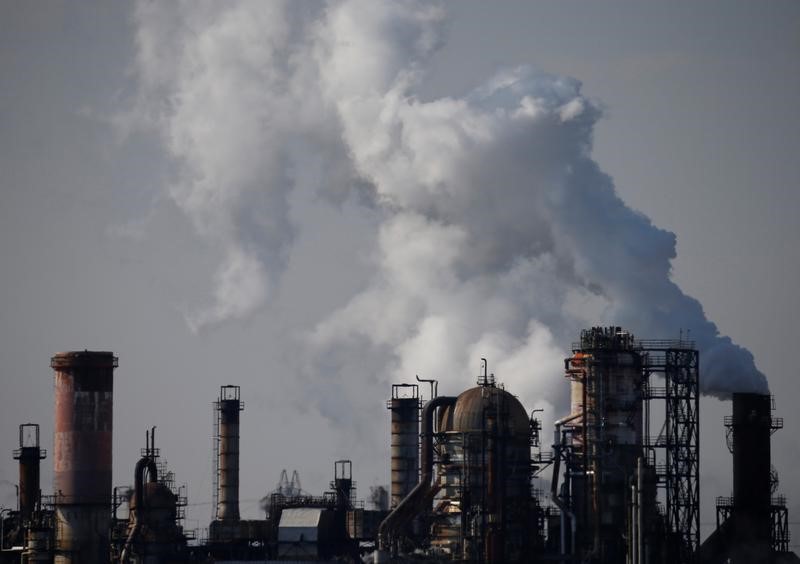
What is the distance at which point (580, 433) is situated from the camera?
10388 cm

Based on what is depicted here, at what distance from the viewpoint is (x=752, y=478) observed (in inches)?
4087

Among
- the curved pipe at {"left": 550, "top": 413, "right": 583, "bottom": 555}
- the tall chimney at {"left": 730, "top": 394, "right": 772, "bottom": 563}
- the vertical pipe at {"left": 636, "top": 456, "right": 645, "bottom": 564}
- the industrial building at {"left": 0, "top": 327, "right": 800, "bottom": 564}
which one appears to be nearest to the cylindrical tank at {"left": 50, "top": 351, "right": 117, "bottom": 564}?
the industrial building at {"left": 0, "top": 327, "right": 800, "bottom": 564}

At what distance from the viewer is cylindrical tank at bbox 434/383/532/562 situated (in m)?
102

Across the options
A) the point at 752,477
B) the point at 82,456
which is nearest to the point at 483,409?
the point at 752,477

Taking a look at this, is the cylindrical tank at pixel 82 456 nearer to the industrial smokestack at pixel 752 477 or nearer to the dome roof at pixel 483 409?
the dome roof at pixel 483 409

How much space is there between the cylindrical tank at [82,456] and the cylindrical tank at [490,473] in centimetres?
2358

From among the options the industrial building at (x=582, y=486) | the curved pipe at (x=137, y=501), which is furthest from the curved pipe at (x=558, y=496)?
the curved pipe at (x=137, y=501)

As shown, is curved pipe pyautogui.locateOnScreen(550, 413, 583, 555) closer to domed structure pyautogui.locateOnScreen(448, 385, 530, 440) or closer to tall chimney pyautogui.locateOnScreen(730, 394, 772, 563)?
domed structure pyautogui.locateOnScreen(448, 385, 530, 440)

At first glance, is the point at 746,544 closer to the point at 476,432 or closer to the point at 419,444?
the point at 476,432

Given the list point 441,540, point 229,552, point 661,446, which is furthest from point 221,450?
Result: point 661,446

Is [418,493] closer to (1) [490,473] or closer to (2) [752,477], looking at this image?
(1) [490,473]

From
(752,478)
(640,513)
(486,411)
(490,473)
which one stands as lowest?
(640,513)

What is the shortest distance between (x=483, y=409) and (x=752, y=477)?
1517cm

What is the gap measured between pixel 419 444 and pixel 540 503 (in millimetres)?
14421
